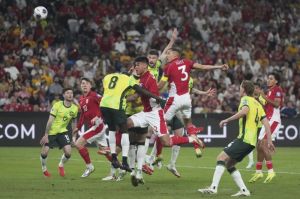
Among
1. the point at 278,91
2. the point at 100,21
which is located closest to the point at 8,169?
the point at 278,91

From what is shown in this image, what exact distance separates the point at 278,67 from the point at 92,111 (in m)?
18.3

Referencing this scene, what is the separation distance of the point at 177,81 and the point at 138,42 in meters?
16.0

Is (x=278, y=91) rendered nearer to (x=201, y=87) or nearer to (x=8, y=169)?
(x=8, y=169)

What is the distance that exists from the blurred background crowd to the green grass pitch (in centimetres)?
716

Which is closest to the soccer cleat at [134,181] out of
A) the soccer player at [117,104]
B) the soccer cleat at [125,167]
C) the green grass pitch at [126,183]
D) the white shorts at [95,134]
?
the green grass pitch at [126,183]

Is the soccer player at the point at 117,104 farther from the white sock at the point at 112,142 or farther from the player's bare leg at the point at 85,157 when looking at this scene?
the player's bare leg at the point at 85,157

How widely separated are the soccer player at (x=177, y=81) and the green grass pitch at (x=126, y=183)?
1.49 meters

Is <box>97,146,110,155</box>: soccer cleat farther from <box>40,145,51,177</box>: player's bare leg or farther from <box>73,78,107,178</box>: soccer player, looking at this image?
<box>40,145,51,177</box>: player's bare leg

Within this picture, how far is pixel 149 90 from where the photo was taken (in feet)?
55.6

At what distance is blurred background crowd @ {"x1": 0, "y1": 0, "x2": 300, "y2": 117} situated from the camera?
31547 millimetres

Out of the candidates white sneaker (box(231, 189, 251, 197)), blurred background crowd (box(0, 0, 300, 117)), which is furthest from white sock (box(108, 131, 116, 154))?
blurred background crowd (box(0, 0, 300, 117))

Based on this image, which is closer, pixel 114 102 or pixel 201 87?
pixel 114 102

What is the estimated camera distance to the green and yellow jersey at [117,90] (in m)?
16.6

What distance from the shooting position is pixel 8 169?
20.8 meters
